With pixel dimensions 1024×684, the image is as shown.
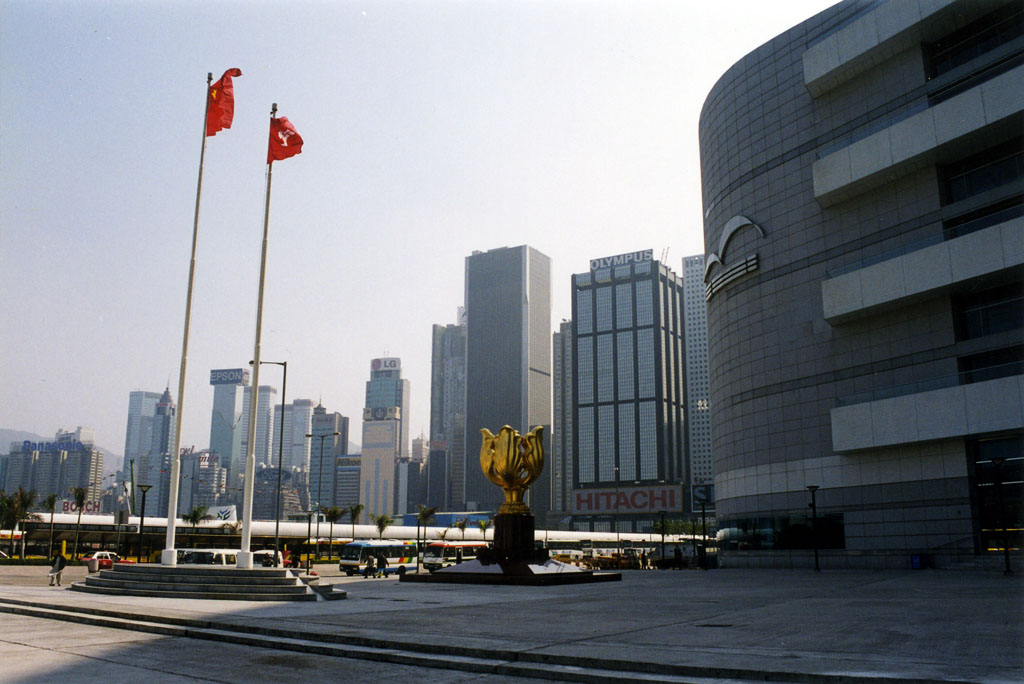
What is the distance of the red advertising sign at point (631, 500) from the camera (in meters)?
110

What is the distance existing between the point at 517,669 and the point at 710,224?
5580 cm

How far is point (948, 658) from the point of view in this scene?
33.4 ft

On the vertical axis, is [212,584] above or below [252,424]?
below

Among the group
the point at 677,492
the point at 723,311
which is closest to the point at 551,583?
the point at 723,311

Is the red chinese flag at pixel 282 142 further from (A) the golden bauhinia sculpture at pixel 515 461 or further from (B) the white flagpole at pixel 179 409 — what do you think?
(A) the golden bauhinia sculpture at pixel 515 461

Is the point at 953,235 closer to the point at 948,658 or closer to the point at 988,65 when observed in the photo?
the point at 988,65

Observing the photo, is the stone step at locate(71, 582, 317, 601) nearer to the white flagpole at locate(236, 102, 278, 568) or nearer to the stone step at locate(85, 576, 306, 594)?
the stone step at locate(85, 576, 306, 594)

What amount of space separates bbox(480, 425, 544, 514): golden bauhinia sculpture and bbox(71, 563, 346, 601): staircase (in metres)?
12.4

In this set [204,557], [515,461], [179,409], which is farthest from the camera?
[204,557]

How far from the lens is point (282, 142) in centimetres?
2827

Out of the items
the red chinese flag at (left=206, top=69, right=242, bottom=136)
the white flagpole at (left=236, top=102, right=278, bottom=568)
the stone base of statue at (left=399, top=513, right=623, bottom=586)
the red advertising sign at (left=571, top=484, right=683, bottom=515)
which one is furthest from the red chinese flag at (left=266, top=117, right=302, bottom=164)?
the red advertising sign at (left=571, top=484, right=683, bottom=515)

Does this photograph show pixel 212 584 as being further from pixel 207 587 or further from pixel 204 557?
pixel 204 557

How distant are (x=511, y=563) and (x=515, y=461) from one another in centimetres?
432

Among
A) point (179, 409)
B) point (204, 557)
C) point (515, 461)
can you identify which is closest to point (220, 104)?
point (179, 409)
